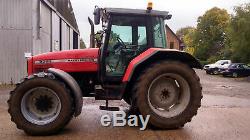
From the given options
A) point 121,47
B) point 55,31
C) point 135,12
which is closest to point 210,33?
point 55,31

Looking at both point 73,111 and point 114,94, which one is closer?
point 73,111

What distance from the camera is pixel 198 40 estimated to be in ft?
240

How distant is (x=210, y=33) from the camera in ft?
238

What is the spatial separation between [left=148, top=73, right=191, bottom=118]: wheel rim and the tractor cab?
0.70 metres

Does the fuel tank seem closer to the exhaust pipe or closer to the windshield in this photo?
the exhaust pipe

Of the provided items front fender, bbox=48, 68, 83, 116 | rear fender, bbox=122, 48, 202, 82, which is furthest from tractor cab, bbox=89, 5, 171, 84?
front fender, bbox=48, 68, 83, 116

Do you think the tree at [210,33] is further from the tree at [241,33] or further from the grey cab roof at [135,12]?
the grey cab roof at [135,12]

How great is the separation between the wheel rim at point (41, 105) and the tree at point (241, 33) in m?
32.9

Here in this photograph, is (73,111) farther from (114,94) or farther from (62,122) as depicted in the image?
(114,94)

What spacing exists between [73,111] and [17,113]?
38.9 inches

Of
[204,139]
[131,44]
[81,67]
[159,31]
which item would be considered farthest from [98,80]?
[204,139]

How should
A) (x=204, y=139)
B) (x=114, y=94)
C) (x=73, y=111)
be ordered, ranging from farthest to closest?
(x=114, y=94), (x=73, y=111), (x=204, y=139)

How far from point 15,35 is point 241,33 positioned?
81.4 ft

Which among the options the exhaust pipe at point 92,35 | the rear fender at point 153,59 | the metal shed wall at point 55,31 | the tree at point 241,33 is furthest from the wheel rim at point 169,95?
the tree at point 241,33
